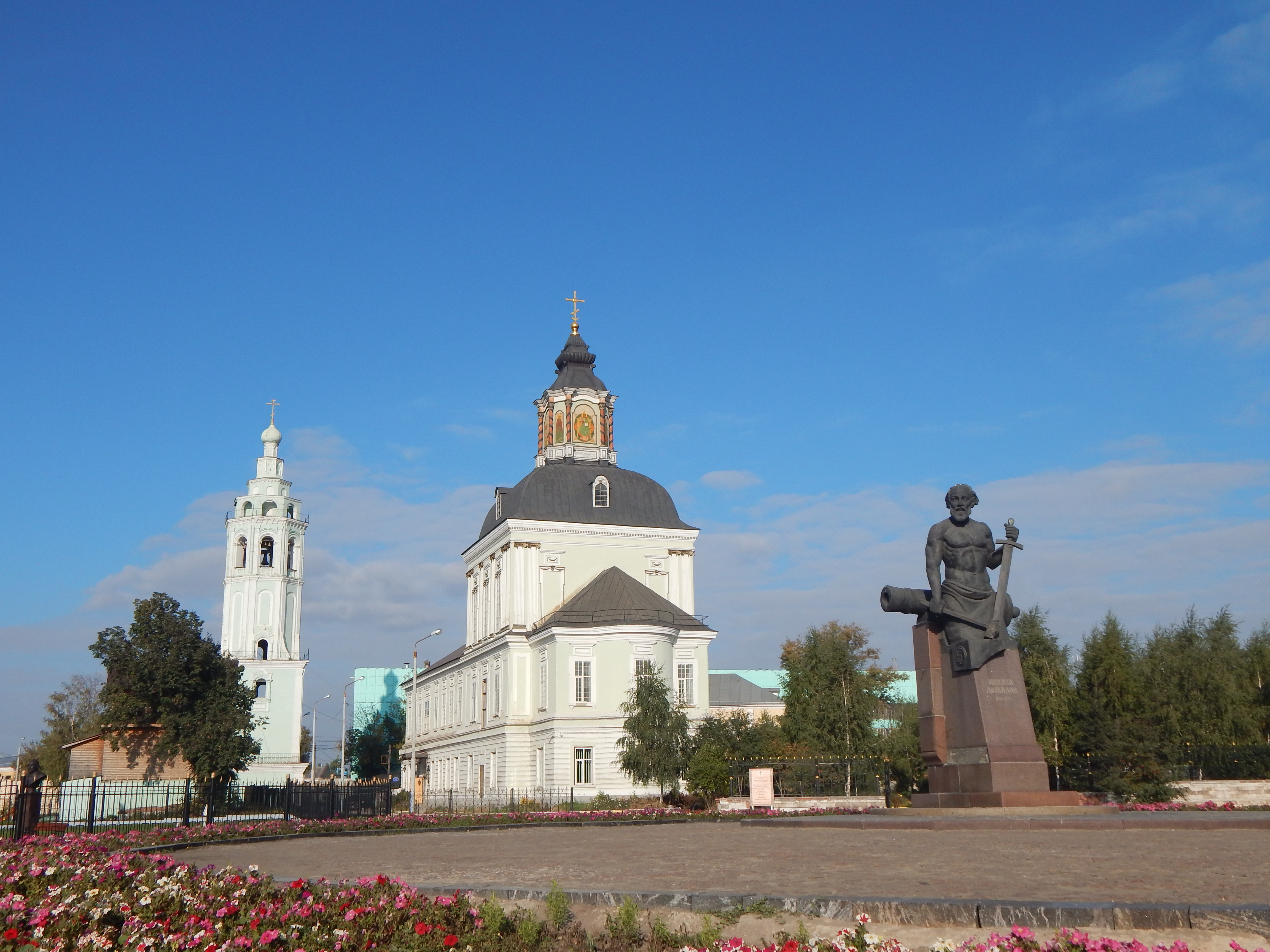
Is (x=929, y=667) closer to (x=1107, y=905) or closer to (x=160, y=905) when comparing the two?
(x=1107, y=905)

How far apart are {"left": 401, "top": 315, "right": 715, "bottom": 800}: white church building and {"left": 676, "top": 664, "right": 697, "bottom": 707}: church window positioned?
54 millimetres

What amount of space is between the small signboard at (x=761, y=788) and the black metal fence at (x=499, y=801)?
7.90 meters

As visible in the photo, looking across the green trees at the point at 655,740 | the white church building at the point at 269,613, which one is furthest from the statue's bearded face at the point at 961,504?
the white church building at the point at 269,613

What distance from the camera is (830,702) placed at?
159ft

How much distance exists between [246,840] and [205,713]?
31.5 metres

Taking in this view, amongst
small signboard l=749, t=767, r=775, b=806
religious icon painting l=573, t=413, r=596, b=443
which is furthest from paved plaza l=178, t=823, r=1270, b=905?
religious icon painting l=573, t=413, r=596, b=443

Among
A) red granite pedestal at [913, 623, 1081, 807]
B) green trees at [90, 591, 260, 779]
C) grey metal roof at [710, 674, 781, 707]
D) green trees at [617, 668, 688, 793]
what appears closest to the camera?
red granite pedestal at [913, 623, 1081, 807]

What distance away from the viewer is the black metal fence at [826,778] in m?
31.7

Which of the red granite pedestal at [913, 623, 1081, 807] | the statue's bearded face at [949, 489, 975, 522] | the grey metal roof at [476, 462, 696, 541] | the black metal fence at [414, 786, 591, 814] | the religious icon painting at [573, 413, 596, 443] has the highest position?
the religious icon painting at [573, 413, 596, 443]

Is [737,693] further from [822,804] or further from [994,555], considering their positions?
[994,555]

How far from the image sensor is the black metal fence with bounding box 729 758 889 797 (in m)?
31.7

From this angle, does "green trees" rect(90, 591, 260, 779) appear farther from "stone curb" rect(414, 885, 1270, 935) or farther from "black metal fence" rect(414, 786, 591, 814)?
"stone curb" rect(414, 885, 1270, 935)

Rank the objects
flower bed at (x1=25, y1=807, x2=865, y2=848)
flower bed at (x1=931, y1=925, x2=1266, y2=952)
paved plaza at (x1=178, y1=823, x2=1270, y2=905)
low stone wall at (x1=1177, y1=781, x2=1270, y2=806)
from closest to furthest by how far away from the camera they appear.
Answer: flower bed at (x1=931, y1=925, x2=1266, y2=952) < paved plaza at (x1=178, y1=823, x2=1270, y2=905) < flower bed at (x1=25, y1=807, x2=865, y2=848) < low stone wall at (x1=1177, y1=781, x2=1270, y2=806)

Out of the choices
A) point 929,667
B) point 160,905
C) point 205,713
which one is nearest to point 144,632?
point 205,713
